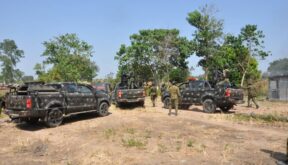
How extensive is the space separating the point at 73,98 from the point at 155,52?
1094 inches

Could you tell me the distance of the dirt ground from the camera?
27.0 feet

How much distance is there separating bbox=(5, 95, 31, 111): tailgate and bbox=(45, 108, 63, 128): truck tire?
3.50ft

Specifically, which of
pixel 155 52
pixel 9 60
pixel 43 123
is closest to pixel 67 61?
pixel 155 52

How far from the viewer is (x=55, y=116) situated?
13188 mm

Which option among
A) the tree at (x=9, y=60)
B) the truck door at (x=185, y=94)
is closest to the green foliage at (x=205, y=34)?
the truck door at (x=185, y=94)

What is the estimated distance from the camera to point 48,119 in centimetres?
1288

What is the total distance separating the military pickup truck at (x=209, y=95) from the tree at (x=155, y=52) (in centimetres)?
2212

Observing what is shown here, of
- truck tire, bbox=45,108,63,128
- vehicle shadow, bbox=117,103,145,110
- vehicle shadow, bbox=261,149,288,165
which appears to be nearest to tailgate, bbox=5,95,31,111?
truck tire, bbox=45,108,63,128

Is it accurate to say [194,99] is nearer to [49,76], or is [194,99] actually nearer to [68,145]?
[68,145]

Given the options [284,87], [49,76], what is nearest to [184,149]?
[284,87]

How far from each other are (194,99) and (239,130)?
6.12m

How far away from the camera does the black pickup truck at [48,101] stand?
12.3 meters

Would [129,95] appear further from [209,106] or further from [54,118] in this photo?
[54,118]

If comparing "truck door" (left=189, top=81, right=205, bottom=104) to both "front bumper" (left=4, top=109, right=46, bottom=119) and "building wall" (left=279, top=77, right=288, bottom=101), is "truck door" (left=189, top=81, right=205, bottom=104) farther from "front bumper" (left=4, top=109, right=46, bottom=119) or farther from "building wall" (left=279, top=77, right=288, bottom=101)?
"building wall" (left=279, top=77, right=288, bottom=101)
